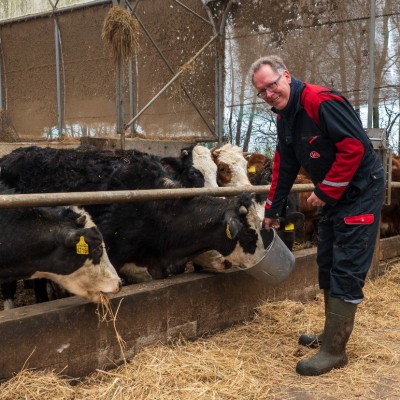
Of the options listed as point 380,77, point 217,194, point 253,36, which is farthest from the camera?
point 253,36

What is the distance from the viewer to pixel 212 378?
3264 millimetres

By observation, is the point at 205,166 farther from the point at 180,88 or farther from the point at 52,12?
the point at 52,12

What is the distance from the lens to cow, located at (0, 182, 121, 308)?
3564 mm

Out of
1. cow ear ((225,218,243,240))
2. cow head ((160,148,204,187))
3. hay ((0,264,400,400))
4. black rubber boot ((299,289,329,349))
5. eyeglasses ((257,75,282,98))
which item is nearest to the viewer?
hay ((0,264,400,400))

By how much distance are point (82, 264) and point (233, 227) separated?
1353mm

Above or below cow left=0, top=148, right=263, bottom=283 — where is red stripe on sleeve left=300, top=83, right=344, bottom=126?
above

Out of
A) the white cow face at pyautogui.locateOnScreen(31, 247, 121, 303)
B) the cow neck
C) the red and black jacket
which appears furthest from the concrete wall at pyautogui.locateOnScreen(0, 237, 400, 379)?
the cow neck

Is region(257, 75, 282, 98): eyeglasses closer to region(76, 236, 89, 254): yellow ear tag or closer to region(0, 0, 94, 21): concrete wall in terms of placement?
region(76, 236, 89, 254): yellow ear tag

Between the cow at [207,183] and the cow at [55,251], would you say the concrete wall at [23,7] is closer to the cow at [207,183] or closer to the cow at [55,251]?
the cow at [207,183]

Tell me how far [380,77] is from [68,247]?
7.35m

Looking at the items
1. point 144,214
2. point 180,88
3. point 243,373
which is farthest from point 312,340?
point 180,88

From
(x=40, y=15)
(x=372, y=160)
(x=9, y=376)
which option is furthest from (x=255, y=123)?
(x=9, y=376)

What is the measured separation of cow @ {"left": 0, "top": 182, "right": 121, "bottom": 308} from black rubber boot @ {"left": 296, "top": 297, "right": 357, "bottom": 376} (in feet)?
4.76

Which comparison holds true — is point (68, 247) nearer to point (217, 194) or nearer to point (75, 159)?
point (217, 194)
